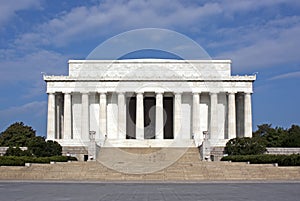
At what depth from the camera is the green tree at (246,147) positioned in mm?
54250

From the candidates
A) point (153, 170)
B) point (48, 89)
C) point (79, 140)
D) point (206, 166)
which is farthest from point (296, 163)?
point (48, 89)

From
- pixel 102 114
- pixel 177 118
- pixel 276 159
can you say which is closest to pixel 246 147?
pixel 276 159

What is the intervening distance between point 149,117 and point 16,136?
18862mm

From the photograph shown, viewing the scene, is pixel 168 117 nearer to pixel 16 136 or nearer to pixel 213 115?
pixel 213 115

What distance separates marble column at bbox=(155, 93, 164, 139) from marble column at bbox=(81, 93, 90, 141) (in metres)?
8.99

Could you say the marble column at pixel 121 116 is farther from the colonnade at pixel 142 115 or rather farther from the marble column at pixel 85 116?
the marble column at pixel 85 116

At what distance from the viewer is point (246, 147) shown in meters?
54.4

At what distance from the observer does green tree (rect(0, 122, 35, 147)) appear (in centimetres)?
7169

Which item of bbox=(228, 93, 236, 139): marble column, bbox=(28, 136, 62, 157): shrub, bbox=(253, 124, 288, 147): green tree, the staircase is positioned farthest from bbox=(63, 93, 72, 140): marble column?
the staircase

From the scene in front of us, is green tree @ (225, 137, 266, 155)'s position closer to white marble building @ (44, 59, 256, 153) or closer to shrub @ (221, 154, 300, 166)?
shrub @ (221, 154, 300, 166)

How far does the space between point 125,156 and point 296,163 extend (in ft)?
63.6

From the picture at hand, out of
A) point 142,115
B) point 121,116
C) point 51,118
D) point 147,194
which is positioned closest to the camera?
point 147,194

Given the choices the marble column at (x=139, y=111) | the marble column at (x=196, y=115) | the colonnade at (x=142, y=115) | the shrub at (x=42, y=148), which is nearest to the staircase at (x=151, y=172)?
the shrub at (x=42, y=148)

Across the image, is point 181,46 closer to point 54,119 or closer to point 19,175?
point 19,175
